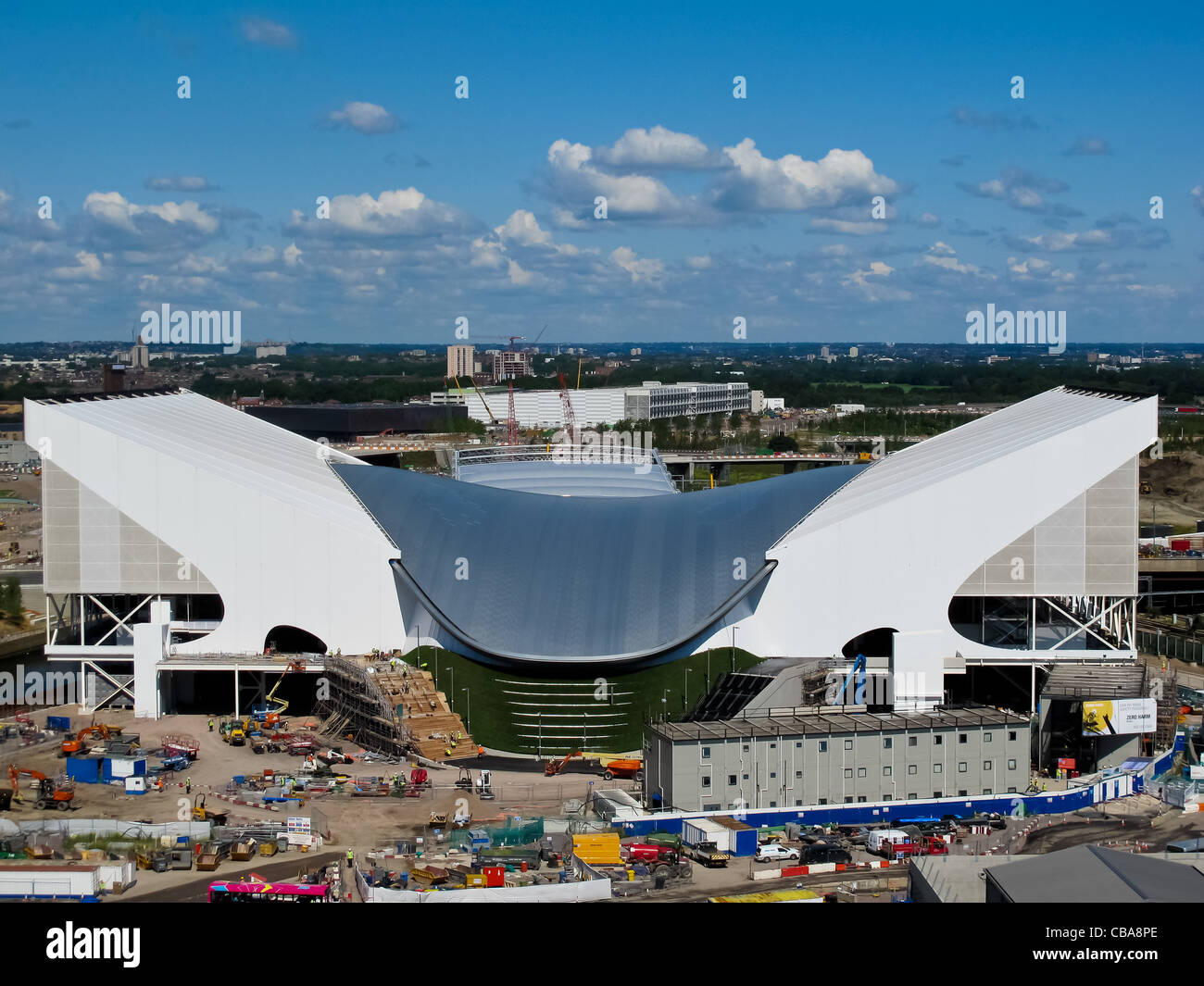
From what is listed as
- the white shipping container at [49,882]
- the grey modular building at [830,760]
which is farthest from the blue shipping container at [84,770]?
the grey modular building at [830,760]

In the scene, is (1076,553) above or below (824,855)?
above

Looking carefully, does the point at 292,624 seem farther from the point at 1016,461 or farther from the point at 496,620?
the point at 1016,461

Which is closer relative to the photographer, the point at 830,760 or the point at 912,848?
the point at 912,848

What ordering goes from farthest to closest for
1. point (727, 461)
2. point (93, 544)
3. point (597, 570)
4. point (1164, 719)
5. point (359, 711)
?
1. point (727, 461)
2. point (93, 544)
3. point (597, 570)
4. point (359, 711)
5. point (1164, 719)

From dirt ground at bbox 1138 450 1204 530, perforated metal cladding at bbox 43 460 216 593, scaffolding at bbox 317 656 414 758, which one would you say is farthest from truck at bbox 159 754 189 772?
dirt ground at bbox 1138 450 1204 530

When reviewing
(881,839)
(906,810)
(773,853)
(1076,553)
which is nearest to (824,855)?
(773,853)

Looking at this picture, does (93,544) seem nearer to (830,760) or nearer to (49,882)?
(49,882)

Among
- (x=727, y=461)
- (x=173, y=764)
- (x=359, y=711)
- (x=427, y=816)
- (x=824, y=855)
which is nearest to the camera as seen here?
(x=824, y=855)
